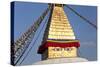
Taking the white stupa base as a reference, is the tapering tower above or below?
above

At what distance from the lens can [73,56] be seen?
2.37 m

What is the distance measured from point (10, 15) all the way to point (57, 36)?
0.50 metres

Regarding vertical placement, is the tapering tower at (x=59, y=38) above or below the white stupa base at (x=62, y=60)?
above

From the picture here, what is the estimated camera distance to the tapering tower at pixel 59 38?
2271 millimetres

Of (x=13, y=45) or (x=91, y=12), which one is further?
(x=91, y=12)

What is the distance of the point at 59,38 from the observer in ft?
7.65

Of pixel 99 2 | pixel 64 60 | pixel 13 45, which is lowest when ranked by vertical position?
pixel 64 60

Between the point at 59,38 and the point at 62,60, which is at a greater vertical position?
the point at 59,38

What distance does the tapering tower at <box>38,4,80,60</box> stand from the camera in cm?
227
